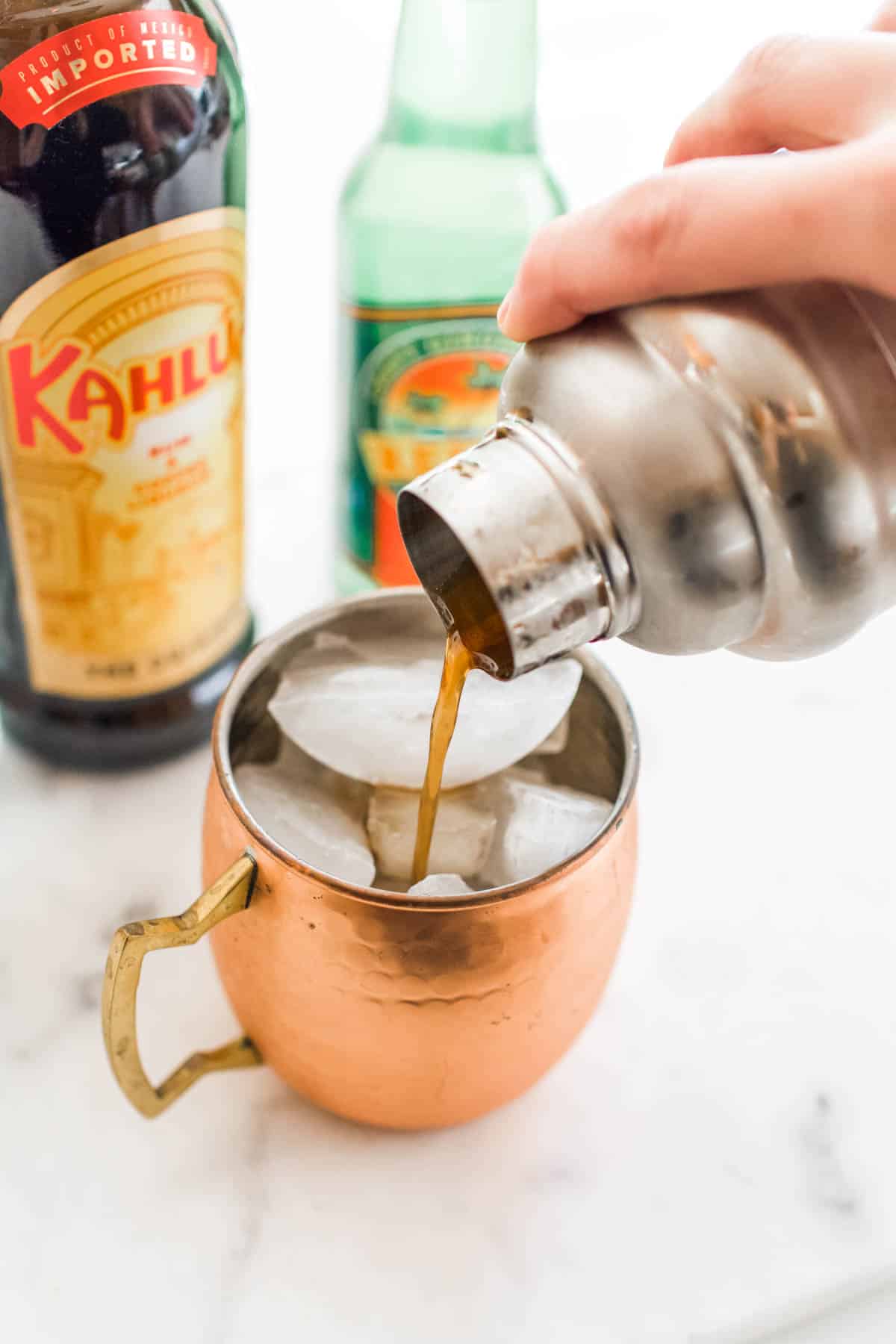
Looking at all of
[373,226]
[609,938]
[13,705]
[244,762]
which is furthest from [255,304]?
[609,938]

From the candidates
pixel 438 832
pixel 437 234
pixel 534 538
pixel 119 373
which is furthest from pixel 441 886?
pixel 437 234

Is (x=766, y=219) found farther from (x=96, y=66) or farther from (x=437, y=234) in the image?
(x=437, y=234)

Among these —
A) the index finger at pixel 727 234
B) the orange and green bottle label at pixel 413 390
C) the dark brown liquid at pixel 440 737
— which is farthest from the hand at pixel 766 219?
the orange and green bottle label at pixel 413 390

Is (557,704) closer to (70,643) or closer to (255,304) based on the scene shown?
(70,643)

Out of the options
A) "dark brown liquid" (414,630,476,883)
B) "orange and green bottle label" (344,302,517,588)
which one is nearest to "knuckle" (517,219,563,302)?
"dark brown liquid" (414,630,476,883)

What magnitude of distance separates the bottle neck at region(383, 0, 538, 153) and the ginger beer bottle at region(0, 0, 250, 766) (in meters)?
0.18

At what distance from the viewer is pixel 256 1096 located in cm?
56

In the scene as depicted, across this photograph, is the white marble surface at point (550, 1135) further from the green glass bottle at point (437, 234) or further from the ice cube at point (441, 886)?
the green glass bottle at point (437, 234)

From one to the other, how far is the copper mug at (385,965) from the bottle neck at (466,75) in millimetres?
384

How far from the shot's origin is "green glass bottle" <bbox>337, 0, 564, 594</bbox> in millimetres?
747

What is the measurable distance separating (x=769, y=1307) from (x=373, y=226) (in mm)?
598

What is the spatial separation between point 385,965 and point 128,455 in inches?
11.7

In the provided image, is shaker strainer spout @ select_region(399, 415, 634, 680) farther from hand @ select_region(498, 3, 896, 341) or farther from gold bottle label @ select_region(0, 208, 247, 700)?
gold bottle label @ select_region(0, 208, 247, 700)

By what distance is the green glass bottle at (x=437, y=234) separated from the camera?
2.45 feet
